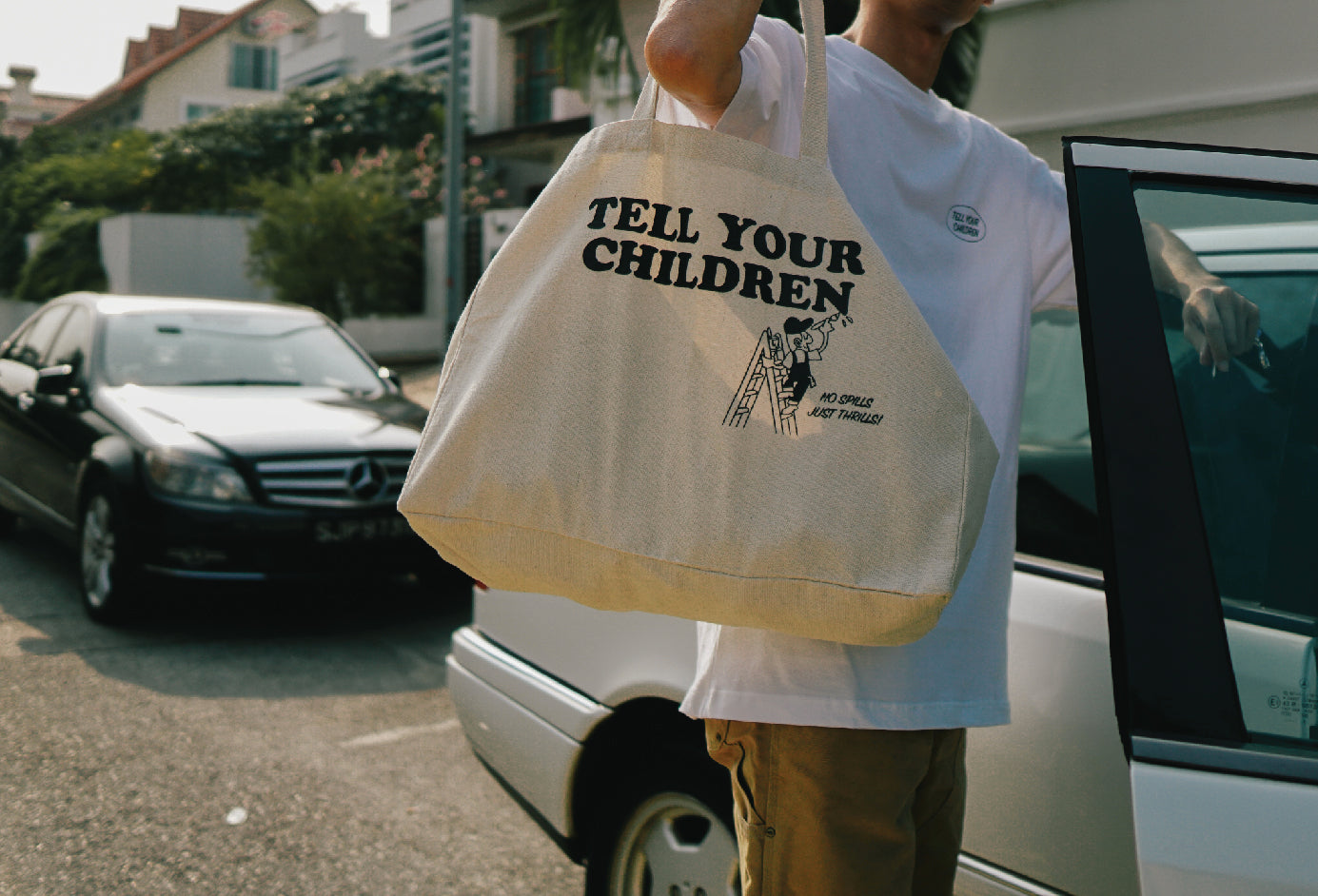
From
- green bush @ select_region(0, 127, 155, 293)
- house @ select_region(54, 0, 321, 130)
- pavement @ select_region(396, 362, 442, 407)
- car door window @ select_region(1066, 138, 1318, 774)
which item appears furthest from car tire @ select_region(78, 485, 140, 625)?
house @ select_region(54, 0, 321, 130)

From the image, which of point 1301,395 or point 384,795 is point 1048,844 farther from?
point 384,795

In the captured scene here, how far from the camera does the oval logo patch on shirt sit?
1552 mm

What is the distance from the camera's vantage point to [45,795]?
3439 millimetres

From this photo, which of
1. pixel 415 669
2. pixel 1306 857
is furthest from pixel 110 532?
pixel 1306 857

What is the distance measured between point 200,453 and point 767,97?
4317 mm

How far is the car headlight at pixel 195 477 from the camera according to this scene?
5.10 metres

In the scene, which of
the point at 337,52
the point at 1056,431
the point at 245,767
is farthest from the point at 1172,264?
the point at 337,52

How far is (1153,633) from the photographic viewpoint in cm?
133

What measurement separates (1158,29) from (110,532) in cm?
570

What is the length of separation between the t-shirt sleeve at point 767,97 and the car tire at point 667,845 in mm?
1155

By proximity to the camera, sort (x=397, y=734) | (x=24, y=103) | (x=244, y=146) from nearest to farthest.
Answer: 1. (x=397, y=734)
2. (x=244, y=146)
3. (x=24, y=103)

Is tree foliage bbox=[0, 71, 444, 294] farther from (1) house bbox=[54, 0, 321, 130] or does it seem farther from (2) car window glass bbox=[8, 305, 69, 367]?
(2) car window glass bbox=[8, 305, 69, 367]

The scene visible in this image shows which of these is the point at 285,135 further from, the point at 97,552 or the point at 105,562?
the point at 105,562

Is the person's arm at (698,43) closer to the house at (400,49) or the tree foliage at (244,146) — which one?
the house at (400,49)
